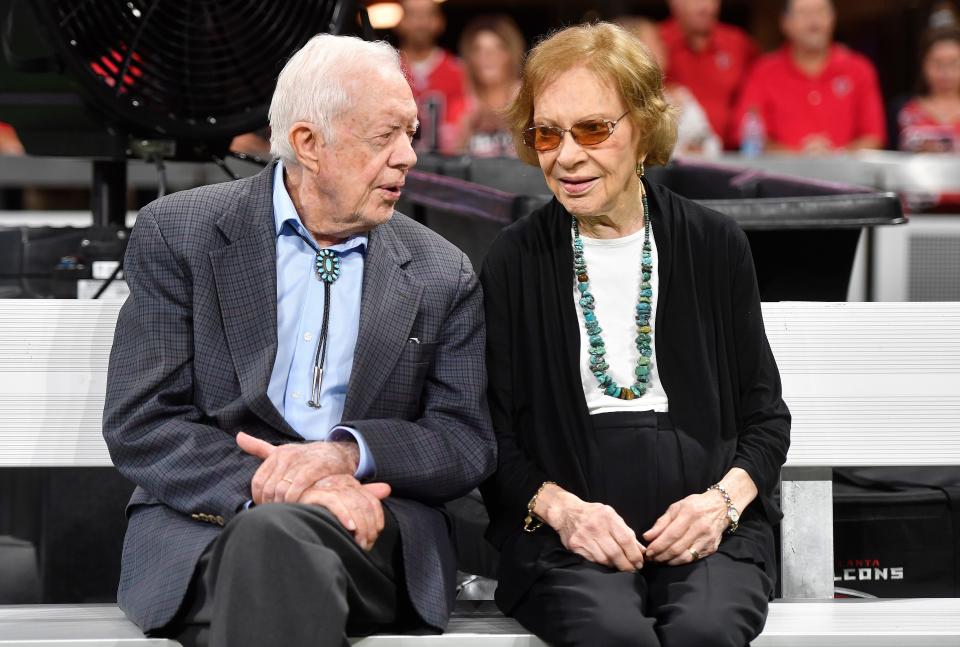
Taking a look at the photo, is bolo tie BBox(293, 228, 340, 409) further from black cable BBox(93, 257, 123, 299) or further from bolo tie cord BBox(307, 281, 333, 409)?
black cable BBox(93, 257, 123, 299)

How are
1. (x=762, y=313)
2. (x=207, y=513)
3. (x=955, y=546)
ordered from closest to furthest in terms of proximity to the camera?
(x=207, y=513) → (x=762, y=313) → (x=955, y=546)

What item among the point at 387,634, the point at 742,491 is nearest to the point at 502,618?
the point at 387,634

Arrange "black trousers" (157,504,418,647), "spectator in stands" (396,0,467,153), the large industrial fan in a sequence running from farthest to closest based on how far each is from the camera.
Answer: "spectator in stands" (396,0,467,153) → the large industrial fan → "black trousers" (157,504,418,647)

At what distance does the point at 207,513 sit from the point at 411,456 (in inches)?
13.8

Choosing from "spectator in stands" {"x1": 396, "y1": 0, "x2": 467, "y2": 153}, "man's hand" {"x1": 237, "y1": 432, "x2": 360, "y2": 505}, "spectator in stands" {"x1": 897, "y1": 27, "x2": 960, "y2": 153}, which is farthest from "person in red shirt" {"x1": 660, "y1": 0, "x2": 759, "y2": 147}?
"man's hand" {"x1": 237, "y1": 432, "x2": 360, "y2": 505}

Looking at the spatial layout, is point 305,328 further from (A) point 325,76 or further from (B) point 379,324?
(A) point 325,76

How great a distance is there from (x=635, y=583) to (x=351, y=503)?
1.65 ft

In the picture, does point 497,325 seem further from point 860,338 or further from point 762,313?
point 860,338

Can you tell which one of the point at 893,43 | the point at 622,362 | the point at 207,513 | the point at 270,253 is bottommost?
the point at 207,513

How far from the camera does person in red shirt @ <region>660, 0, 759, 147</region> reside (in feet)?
24.6

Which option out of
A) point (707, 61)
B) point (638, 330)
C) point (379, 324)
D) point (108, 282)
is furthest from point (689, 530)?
point (707, 61)

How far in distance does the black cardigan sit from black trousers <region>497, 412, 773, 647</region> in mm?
44

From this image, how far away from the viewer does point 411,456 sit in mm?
2287

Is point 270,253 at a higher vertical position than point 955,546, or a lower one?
higher
